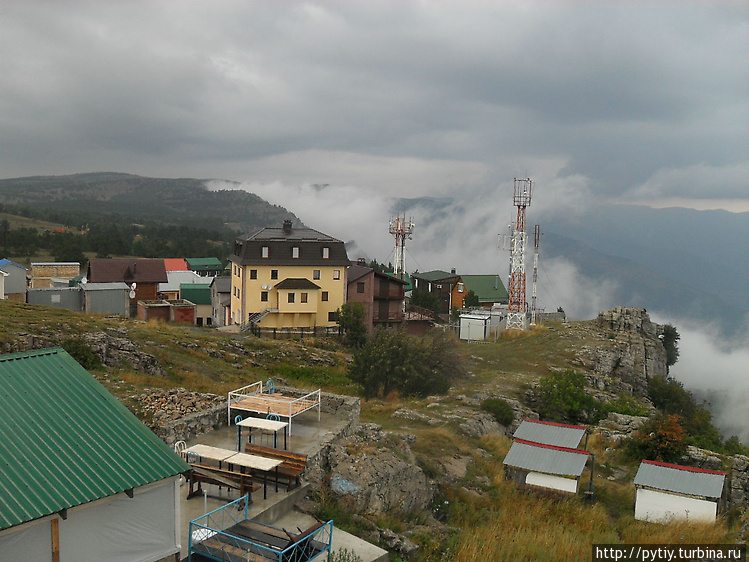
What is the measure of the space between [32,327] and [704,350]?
642 ft

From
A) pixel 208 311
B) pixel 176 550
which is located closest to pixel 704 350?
pixel 208 311

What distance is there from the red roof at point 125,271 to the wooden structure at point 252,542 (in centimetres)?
5570

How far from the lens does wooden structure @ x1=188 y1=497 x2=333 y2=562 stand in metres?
11.0

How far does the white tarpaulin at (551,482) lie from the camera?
18672mm

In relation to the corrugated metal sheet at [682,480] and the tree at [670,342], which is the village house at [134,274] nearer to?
the corrugated metal sheet at [682,480]

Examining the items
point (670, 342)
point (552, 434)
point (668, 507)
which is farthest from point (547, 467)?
point (670, 342)

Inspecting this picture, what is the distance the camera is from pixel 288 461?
576 inches

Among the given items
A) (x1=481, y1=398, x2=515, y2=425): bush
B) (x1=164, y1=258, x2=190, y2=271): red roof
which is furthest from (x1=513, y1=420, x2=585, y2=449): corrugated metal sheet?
→ (x1=164, y1=258, x2=190, y2=271): red roof

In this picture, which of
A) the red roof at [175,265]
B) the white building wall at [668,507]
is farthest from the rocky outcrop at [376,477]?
the red roof at [175,265]

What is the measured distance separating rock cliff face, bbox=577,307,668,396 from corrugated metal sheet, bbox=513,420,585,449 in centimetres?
1999

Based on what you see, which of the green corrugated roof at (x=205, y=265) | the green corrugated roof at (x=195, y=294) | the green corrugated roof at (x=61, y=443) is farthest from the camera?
the green corrugated roof at (x=205, y=265)

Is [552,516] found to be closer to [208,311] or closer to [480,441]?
[480,441]

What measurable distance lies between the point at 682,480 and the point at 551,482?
388 centimetres

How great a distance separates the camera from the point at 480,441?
2412cm
